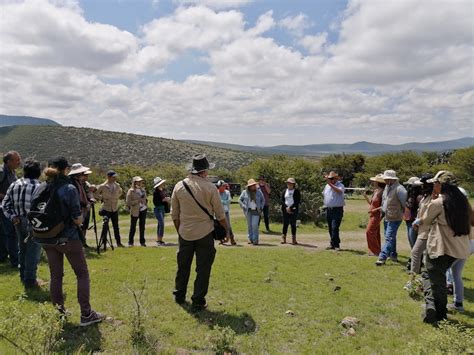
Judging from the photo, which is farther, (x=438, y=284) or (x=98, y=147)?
(x=98, y=147)

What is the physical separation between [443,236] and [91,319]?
5.28 meters

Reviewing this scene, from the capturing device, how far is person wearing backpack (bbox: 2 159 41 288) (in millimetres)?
5984

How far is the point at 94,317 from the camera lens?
505 centimetres

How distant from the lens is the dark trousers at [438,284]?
17.2ft

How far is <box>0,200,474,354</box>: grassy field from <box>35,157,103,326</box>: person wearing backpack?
0.38 metres

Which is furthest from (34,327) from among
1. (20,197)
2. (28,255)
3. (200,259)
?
(20,197)

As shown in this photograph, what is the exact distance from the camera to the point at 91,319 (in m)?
5.01

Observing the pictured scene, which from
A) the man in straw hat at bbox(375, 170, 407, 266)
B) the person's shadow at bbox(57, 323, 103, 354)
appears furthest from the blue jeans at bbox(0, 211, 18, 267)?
the man in straw hat at bbox(375, 170, 407, 266)

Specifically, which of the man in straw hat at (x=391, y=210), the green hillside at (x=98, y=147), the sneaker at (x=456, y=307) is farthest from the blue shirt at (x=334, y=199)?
the green hillside at (x=98, y=147)

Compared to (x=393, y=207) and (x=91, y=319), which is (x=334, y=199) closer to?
(x=393, y=207)

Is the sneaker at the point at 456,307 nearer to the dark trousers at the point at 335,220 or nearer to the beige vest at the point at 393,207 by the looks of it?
the beige vest at the point at 393,207

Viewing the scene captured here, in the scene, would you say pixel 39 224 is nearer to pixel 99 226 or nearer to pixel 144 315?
pixel 144 315

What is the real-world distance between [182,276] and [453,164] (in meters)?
40.4

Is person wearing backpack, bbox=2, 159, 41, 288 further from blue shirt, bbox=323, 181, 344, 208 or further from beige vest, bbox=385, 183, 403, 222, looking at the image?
beige vest, bbox=385, 183, 403, 222
